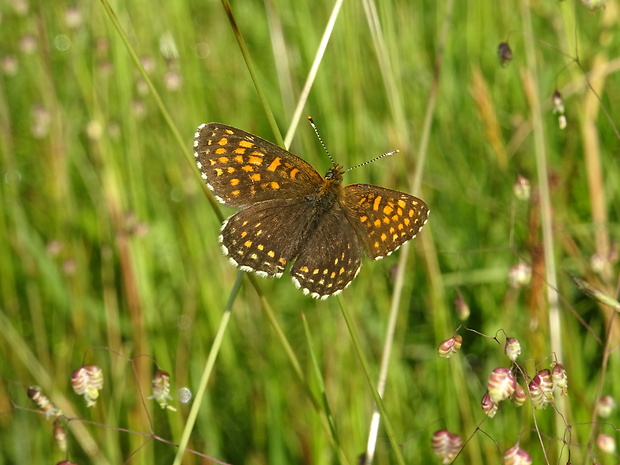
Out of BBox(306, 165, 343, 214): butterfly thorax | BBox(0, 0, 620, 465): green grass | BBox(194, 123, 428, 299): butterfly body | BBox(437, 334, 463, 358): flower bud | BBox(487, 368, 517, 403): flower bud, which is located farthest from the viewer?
BBox(0, 0, 620, 465): green grass

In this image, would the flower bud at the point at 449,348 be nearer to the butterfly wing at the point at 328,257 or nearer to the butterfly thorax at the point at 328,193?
the butterfly wing at the point at 328,257

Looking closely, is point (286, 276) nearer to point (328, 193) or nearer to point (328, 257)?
point (328, 193)

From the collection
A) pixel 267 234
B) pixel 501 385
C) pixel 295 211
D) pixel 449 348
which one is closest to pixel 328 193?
pixel 295 211

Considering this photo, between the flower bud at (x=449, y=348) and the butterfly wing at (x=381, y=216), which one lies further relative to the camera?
the butterfly wing at (x=381, y=216)

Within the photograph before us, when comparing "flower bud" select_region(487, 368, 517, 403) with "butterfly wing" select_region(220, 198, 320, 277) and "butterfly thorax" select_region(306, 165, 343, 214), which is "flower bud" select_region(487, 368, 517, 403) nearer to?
"butterfly wing" select_region(220, 198, 320, 277)

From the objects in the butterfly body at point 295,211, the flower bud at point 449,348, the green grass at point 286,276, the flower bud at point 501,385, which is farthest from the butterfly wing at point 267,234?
the flower bud at point 501,385

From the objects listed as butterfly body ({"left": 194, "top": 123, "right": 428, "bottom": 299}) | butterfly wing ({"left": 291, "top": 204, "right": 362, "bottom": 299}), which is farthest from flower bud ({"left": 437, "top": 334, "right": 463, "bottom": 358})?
butterfly body ({"left": 194, "top": 123, "right": 428, "bottom": 299})

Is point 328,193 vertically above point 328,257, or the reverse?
point 328,193
